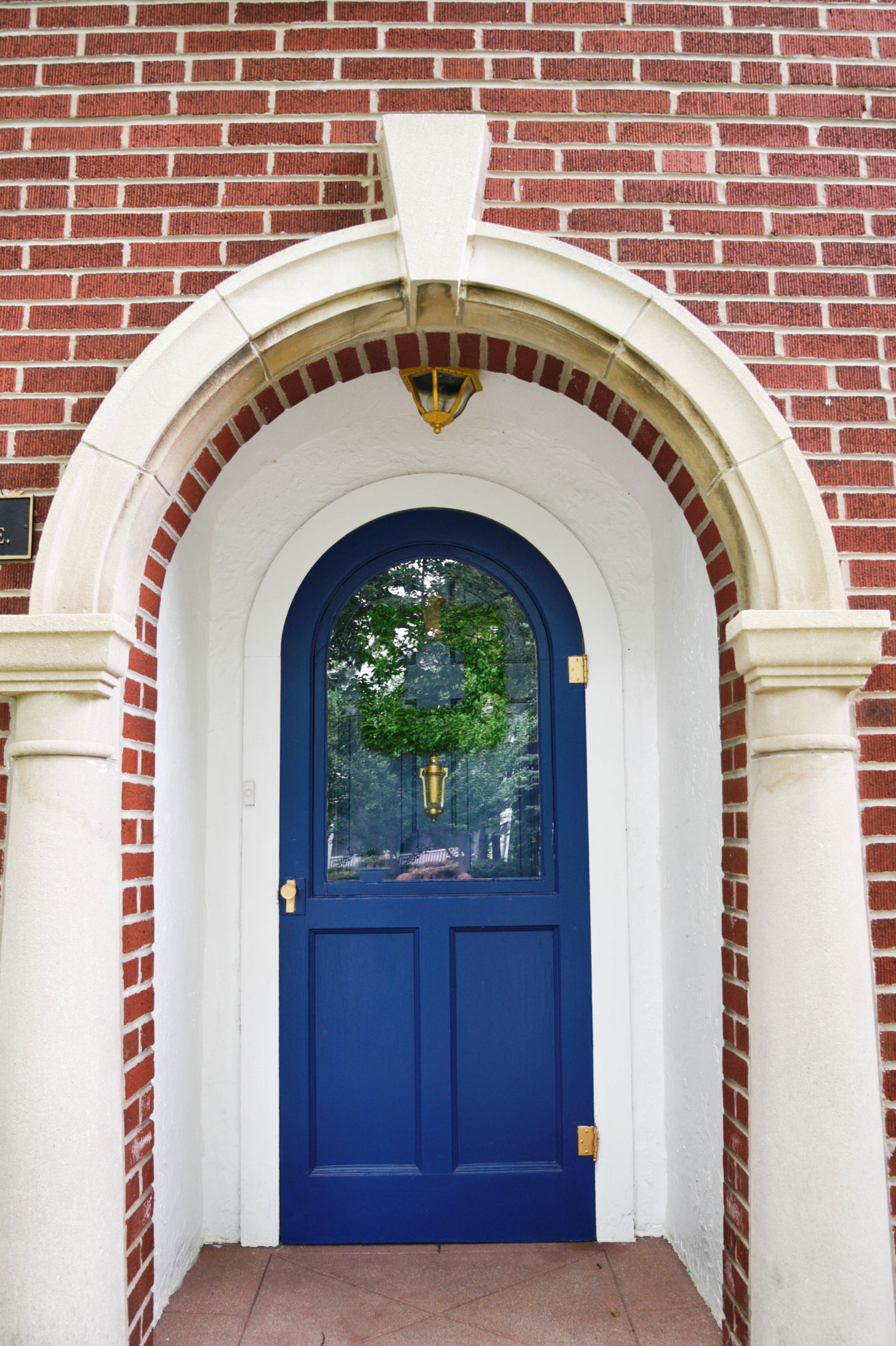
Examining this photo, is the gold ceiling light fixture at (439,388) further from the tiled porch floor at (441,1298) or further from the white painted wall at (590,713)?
the tiled porch floor at (441,1298)

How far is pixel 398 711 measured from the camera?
10.2 ft

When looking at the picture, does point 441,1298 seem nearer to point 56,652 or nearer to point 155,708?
point 155,708

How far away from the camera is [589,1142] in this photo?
2926 mm

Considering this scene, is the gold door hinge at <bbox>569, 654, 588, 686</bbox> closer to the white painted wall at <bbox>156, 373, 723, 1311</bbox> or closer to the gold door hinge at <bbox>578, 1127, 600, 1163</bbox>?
the white painted wall at <bbox>156, 373, 723, 1311</bbox>

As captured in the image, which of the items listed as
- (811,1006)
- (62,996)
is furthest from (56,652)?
(811,1006)

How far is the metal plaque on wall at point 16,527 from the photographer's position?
7.32 ft

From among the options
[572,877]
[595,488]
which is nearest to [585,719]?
[572,877]

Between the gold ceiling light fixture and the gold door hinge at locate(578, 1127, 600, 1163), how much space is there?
215 cm

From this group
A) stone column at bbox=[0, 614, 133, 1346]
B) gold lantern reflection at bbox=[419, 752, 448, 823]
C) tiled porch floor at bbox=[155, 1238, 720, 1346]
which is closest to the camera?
stone column at bbox=[0, 614, 133, 1346]

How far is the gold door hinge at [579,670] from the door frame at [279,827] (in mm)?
20

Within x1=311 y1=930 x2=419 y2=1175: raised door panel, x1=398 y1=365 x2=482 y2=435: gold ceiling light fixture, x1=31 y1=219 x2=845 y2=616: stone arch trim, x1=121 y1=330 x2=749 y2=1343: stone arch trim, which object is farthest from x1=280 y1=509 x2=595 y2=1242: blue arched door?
x1=31 y1=219 x2=845 y2=616: stone arch trim

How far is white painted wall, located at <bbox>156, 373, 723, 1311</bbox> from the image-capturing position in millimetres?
2604

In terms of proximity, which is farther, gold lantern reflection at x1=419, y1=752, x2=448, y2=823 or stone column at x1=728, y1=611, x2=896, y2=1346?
gold lantern reflection at x1=419, y1=752, x2=448, y2=823

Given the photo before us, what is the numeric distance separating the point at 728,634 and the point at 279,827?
5.11 feet
